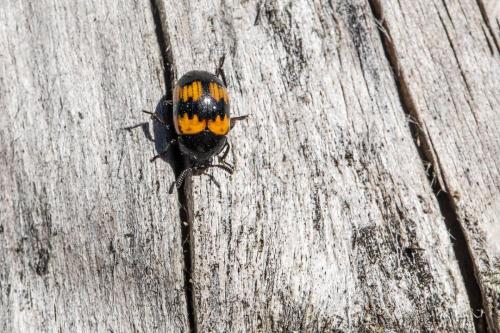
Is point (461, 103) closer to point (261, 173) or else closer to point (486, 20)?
point (486, 20)

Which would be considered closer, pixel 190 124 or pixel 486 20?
pixel 190 124

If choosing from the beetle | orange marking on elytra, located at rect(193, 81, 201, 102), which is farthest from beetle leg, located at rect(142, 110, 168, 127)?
orange marking on elytra, located at rect(193, 81, 201, 102)

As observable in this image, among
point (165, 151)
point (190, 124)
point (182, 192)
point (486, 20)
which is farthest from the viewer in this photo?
point (486, 20)

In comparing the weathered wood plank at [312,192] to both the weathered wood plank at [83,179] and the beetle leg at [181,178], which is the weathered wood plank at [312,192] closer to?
the beetle leg at [181,178]

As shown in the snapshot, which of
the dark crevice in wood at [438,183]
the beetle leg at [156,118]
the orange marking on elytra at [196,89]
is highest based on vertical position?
the orange marking on elytra at [196,89]

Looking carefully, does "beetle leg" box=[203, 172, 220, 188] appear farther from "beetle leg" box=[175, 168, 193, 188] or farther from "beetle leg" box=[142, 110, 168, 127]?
"beetle leg" box=[142, 110, 168, 127]

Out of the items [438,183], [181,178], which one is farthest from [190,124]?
[438,183]

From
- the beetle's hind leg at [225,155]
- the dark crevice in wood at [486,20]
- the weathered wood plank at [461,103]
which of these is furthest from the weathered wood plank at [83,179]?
the dark crevice in wood at [486,20]
